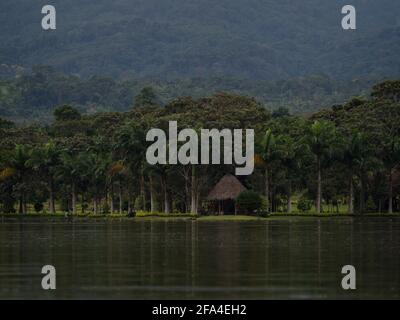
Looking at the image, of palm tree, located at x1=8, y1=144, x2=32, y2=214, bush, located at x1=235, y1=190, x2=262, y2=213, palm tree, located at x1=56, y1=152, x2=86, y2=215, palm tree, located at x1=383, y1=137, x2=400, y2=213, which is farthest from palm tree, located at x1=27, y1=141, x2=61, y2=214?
palm tree, located at x1=383, y1=137, x2=400, y2=213

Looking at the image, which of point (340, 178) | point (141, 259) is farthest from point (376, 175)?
point (141, 259)

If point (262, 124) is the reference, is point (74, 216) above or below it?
below

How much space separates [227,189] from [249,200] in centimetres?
379

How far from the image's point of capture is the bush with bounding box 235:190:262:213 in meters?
95.9

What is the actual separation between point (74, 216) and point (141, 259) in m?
69.2

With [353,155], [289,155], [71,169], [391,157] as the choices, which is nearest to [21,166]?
[71,169]

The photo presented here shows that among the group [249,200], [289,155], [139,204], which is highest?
[289,155]

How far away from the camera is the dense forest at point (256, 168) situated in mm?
100625

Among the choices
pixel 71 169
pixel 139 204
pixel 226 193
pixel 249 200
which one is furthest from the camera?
pixel 71 169

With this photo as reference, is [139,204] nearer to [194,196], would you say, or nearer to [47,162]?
[47,162]

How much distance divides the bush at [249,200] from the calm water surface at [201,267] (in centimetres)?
4023

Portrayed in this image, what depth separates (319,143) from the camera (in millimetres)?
100750

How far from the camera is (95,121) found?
155m

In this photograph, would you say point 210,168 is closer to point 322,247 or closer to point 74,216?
point 74,216
